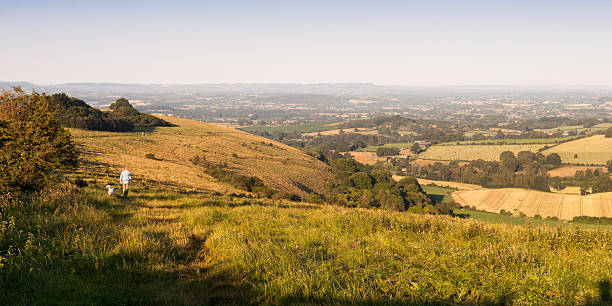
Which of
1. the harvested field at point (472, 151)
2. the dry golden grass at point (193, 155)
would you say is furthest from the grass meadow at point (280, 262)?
the harvested field at point (472, 151)

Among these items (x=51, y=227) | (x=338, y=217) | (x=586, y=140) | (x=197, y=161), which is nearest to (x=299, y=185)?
(x=197, y=161)

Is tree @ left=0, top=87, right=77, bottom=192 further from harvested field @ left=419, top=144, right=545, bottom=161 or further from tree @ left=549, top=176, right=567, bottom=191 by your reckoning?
harvested field @ left=419, top=144, right=545, bottom=161

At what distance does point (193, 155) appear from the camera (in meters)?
50.9

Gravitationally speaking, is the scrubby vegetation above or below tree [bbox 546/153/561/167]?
below

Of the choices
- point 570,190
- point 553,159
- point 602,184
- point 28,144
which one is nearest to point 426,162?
point 553,159

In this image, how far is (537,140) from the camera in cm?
18650

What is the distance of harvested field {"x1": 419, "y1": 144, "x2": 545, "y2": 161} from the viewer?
16212cm

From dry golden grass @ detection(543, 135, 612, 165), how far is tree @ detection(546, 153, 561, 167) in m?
4.99

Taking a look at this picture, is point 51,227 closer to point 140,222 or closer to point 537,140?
point 140,222

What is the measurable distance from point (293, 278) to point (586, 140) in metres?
222

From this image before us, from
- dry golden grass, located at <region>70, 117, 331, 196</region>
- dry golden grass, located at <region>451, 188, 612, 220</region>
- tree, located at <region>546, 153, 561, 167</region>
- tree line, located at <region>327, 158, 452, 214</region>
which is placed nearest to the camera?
dry golden grass, located at <region>70, 117, 331, 196</region>

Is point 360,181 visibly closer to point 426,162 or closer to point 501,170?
point 426,162

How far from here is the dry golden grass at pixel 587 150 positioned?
460 ft

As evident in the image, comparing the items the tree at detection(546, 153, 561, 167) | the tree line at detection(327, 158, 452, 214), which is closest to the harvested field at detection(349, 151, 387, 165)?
the tree line at detection(327, 158, 452, 214)
